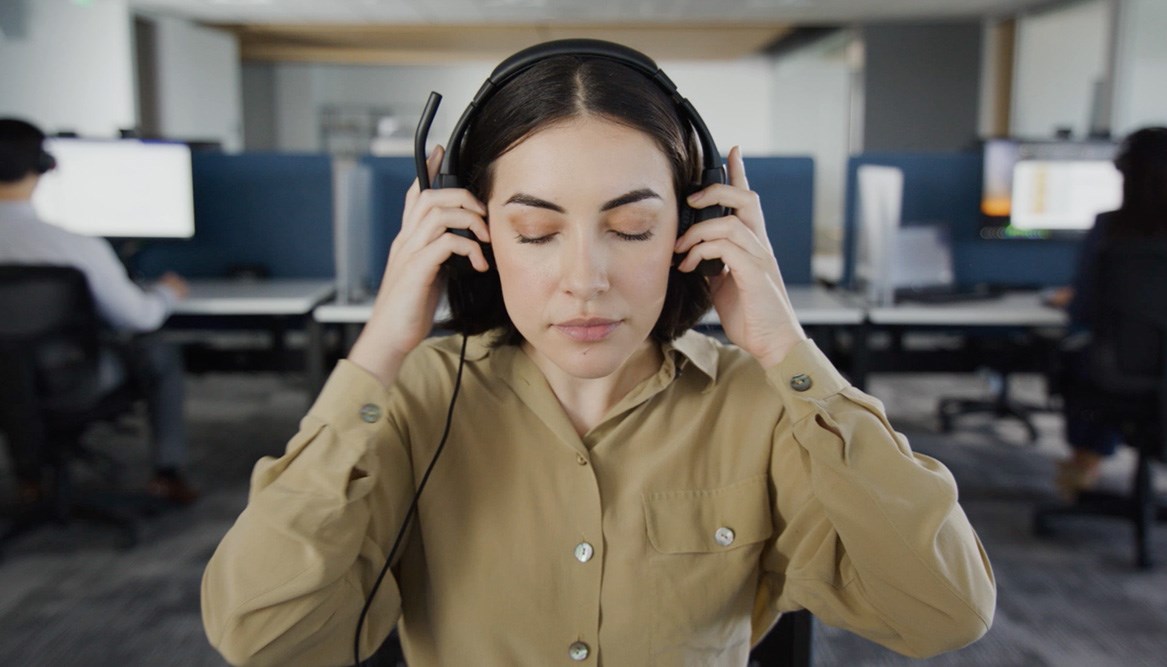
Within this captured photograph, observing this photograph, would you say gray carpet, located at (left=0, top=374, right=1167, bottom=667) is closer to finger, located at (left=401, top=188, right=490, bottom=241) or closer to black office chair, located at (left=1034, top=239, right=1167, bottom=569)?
black office chair, located at (left=1034, top=239, right=1167, bottom=569)

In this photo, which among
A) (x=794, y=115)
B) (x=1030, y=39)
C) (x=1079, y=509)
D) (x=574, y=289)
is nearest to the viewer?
(x=574, y=289)

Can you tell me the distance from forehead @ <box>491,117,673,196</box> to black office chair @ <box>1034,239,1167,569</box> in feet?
7.16

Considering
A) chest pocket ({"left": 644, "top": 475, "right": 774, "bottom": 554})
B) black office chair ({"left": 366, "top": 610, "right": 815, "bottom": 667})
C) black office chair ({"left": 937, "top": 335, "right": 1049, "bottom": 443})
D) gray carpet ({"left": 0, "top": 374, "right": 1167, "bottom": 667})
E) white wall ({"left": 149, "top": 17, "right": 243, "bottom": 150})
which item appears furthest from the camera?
white wall ({"left": 149, "top": 17, "right": 243, "bottom": 150})

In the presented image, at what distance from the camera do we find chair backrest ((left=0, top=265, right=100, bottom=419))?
2482 mm

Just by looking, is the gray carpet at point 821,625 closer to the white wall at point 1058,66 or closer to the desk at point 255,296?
the desk at point 255,296

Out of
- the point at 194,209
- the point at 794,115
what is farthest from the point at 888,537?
the point at 794,115

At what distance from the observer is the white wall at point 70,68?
559 cm

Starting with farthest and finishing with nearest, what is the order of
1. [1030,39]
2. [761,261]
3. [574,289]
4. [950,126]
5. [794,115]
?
[794,115] < [950,126] < [1030,39] < [761,261] < [574,289]

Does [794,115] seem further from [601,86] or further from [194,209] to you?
[601,86]

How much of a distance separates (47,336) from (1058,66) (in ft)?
28.8

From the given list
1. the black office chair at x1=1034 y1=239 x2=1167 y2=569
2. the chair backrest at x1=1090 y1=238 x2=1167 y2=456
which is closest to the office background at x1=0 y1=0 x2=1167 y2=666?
the black office chair at x1=1034 y1=239 x2=1167 y2=569

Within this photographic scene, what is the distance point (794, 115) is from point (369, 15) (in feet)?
18.0

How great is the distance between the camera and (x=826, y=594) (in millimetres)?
917

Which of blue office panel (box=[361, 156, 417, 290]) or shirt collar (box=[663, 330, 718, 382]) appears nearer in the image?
shirt collar (box=[663, 330, 718, 382])
